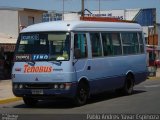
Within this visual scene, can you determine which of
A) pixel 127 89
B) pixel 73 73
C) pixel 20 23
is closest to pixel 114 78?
pixel 127 89

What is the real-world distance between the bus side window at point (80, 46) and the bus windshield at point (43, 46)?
0.98 ft

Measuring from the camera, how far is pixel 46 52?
15648 millimetres

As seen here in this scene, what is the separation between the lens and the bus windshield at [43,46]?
1551cm

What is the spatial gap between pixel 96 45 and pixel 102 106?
2.36m

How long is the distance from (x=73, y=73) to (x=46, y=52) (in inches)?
41.9

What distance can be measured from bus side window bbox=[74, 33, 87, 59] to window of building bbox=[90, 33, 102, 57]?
55 centimetres

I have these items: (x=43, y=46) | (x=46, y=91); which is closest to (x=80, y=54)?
(x=43, y=46)

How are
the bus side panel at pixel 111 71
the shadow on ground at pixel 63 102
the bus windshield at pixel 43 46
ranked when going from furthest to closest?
1. the bus side panel at pixel 111 71
2. the shadow on ground at pixel 63 102
3. the bus windshield at pixel 43 46

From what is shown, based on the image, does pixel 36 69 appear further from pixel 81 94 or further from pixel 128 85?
pixel 128 85

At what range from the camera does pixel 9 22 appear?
40.1m

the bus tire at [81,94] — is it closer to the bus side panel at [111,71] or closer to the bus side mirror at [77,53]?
the bus side panel at [111,71]

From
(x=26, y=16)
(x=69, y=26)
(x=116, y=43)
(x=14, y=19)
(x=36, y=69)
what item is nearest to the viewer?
(x=36, y=69)

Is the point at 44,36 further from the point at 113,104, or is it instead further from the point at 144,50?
the point at 144,50

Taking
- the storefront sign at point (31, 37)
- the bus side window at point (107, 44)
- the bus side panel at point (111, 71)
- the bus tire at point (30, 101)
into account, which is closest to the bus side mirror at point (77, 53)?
the bus side panel at point (111, 71)
